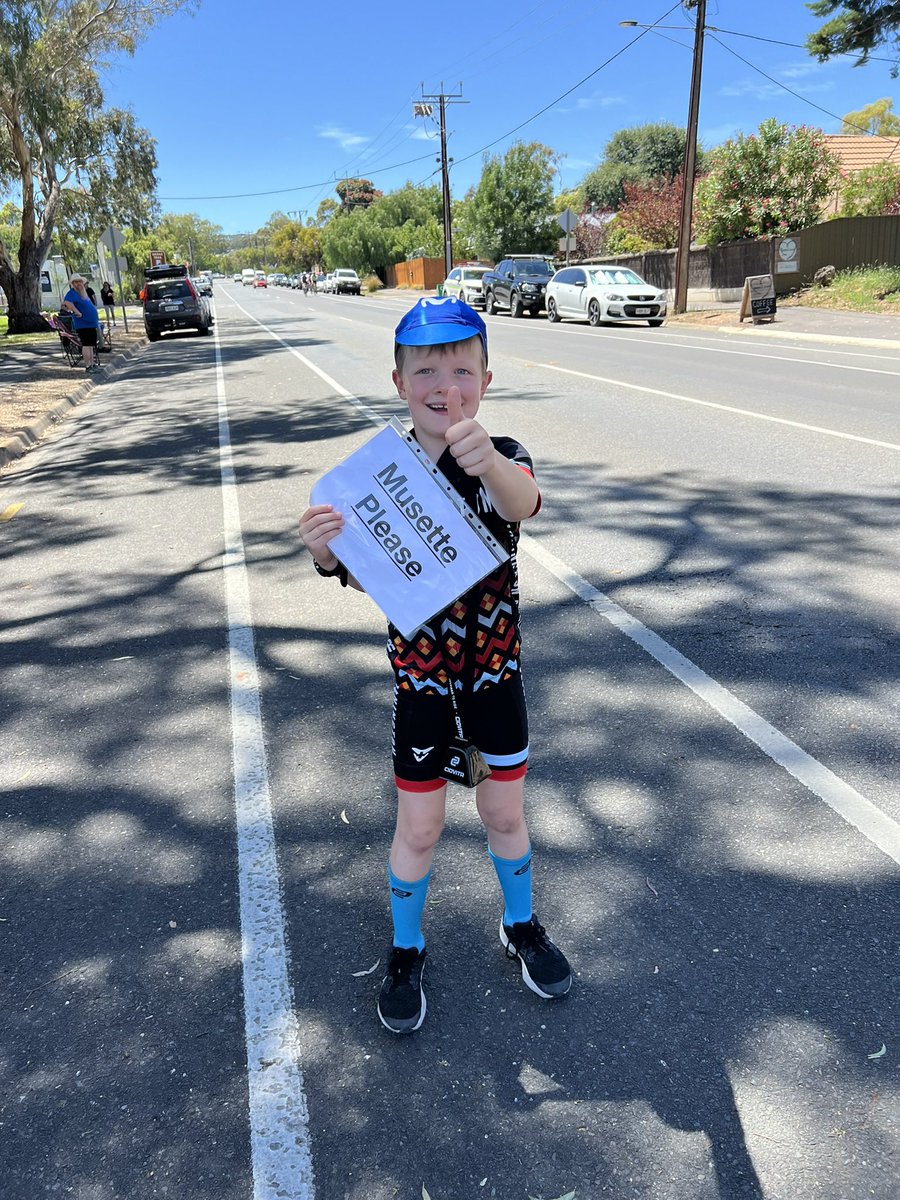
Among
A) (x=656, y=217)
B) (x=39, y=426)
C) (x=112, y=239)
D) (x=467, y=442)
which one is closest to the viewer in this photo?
(x=467, y=442)

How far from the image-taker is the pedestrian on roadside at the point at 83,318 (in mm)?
18906

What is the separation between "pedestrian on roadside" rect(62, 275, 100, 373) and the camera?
62.0 feet

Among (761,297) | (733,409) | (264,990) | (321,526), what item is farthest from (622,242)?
(264,990)

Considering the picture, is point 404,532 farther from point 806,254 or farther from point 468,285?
point 468,285

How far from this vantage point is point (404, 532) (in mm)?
2090

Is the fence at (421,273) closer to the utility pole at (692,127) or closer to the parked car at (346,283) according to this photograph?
the parked car at (346,283)

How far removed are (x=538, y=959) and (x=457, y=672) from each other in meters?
0.80

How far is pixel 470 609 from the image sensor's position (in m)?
2.19

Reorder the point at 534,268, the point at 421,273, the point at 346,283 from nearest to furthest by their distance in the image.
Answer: the point at 534,268 < the point at 421,273 < the point at 346,283

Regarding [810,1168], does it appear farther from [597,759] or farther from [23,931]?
[23,931]

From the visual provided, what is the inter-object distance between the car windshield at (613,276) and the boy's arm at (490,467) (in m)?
26.3

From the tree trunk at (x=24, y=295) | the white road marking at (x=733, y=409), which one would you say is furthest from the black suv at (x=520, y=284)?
the white road marking at (x=733, y=409)

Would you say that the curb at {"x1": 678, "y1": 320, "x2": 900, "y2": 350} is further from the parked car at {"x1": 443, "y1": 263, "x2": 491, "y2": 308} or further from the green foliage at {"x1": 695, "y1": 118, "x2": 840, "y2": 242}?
the parked car at {"x1": 443, "y1": 263, "x2": 491, "y2": 308}

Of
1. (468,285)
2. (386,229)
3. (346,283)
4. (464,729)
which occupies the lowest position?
(464,729)
